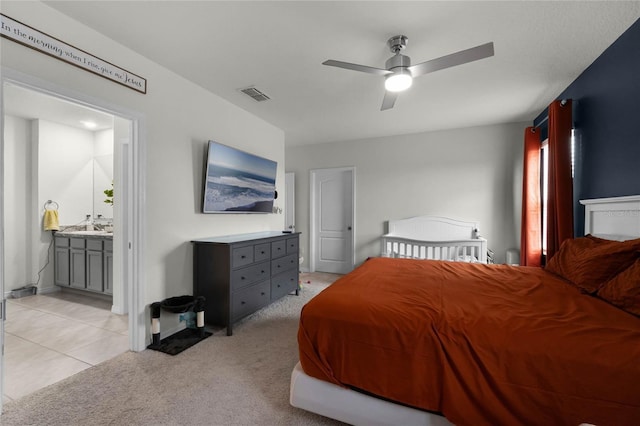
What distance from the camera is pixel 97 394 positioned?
1.86 metres

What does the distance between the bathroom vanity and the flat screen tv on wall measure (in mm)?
1706

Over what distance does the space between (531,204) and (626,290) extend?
8.84 ft

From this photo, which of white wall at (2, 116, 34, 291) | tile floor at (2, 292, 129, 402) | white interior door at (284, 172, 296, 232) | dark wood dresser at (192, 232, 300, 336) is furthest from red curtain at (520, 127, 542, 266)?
white wall at (2, 116, 34, 291)

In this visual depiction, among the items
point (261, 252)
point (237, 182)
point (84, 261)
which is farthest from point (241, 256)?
point (84, 261)

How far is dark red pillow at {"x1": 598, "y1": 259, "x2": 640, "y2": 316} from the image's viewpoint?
1428mm

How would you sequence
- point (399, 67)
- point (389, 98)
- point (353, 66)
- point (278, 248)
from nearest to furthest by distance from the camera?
point (353, 66) → point (399, 67) → point (389, 98) → point (278, 248)

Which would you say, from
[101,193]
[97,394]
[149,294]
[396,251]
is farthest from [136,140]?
[396,251]

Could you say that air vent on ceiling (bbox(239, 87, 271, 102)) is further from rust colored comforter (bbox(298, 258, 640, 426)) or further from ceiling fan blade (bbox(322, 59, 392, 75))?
rust colored comforter (bbox(298, 258, 640, 426))

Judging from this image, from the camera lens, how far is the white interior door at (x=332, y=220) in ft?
17.7

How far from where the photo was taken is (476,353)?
1.24 metres

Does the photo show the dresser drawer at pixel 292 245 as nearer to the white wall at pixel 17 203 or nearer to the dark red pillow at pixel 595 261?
the dark red pillow at pixel 595 261

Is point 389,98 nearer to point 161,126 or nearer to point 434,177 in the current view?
point 161,126

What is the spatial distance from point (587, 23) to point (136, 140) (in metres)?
3.71

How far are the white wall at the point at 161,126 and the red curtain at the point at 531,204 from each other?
403cm
